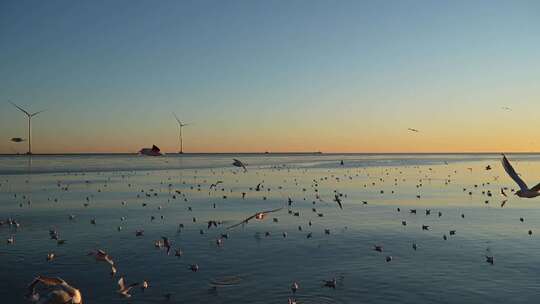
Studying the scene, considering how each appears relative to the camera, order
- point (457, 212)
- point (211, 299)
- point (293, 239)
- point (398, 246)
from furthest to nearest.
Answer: point (457, 212), point (293, 239), point (398, 246), point (211, 299)

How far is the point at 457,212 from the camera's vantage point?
3472cm

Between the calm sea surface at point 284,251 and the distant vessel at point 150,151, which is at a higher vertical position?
the distant vessel at point 150,151

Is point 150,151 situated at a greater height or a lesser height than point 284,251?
greater

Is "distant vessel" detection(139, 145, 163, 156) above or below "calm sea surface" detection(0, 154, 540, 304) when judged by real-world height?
above

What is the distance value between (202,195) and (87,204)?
11665 millimetres

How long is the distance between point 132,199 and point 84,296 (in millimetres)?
27388

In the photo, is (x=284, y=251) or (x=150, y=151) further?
(x=284, y=251)

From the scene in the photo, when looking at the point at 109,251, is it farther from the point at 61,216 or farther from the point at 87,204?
the point at 87,204

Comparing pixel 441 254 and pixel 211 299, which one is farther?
pixel 441 254

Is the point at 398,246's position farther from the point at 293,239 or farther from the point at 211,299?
the point at 211,299

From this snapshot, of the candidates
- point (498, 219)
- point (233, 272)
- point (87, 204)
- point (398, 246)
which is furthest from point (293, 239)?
point (87, 204)

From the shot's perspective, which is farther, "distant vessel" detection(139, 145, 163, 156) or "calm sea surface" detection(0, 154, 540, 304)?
"calm sea surface" detection(0, 154, 540, 304)

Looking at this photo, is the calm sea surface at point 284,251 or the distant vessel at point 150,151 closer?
the distant vessel at point 150,151

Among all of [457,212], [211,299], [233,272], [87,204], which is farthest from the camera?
[87,204]
